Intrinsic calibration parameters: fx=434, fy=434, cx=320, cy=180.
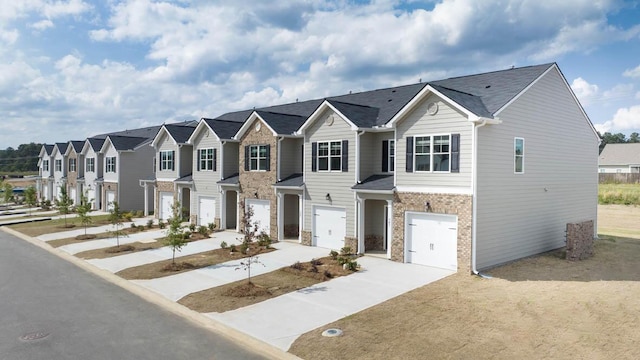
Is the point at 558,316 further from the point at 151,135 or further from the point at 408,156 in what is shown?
the point at 151,135

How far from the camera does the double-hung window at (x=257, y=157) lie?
83.4ft

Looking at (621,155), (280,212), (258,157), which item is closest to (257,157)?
(258,157)

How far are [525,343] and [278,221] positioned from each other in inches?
629

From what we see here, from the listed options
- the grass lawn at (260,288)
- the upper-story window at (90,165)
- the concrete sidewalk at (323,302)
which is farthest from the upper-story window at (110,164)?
the concrete sidewalk at (323,302)

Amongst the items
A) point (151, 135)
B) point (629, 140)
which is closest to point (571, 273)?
point (151, 135)

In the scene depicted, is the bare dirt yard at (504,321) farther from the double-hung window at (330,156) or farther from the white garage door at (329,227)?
the double-hung window at (330,156)

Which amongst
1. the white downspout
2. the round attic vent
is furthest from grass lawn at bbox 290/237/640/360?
the round attic vent

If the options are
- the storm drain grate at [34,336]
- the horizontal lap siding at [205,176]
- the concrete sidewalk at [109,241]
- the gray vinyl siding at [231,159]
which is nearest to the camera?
the storm drain grate at [34,336]

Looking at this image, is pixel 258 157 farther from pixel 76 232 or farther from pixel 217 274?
pixel 76 232

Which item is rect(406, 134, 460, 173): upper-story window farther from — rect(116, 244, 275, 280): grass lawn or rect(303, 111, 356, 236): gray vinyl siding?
rect(116, 244, 275, 280): grass lawn

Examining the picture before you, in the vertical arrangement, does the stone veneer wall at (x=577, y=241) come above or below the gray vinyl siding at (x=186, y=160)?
below

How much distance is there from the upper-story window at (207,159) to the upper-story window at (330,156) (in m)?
9.83

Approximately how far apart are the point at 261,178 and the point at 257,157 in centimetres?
135

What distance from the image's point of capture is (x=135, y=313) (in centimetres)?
1254
